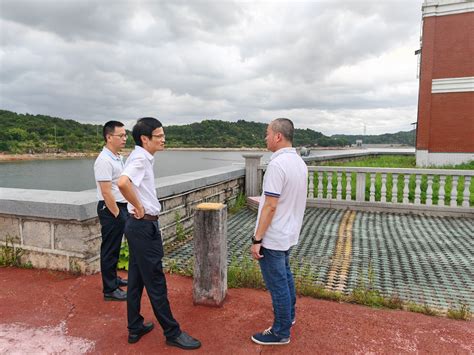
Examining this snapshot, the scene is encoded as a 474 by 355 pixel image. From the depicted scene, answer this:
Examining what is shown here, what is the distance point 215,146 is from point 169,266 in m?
41.7

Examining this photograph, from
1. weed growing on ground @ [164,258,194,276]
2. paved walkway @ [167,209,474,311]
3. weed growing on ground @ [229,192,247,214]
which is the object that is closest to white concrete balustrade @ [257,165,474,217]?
paved walkway @ [167,209,474,311]

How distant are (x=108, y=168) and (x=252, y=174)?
229 inches

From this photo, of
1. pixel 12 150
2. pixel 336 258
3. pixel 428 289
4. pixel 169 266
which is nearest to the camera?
pixel 428 289

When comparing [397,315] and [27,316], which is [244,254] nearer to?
[397,315]

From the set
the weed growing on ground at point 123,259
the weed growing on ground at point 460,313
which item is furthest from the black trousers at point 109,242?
the weed growing on ground at point 460,313

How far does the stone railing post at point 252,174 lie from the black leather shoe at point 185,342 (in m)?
6.27

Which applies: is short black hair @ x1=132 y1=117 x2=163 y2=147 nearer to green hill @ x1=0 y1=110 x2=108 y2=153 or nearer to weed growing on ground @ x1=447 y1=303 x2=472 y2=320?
weed growing on ground @ x1=447 y1=303 x2=472 y2=320

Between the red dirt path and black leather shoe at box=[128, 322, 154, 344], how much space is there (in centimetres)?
5

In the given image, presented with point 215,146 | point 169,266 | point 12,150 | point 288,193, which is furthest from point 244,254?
point 215,146

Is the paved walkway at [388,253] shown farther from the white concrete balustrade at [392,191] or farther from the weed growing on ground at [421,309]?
the white concrete balustrade at [392,191]

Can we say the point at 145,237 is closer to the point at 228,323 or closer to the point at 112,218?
the point at 112,218

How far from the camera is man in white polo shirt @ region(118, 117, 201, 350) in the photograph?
248 centimetres

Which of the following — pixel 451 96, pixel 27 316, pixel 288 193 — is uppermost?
pixel 451 96

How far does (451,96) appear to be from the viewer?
18609mm
